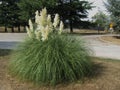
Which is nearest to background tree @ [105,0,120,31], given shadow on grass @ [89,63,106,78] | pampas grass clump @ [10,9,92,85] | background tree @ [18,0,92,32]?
background tree @ [18,0,92,32]

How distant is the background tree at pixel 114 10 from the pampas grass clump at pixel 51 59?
18.2m

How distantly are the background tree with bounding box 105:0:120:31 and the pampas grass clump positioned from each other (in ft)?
59.6

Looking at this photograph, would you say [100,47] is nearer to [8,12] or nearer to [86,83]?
[86,83]

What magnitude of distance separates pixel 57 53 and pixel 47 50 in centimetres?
26

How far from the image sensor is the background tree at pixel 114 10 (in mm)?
25702

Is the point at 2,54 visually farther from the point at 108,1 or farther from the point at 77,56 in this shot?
the point at 108,1

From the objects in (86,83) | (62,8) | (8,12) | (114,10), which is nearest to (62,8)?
(62,8)

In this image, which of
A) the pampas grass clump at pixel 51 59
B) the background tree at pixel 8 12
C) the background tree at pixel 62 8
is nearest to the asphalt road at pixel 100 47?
the pampas grass clump at pixel 51 59

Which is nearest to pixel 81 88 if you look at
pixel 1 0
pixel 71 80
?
pixel 71 80

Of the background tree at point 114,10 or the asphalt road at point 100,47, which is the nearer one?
the asphalt road at point 100,47

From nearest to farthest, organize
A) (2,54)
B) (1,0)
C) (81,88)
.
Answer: (81,88), (2,54), (1,0)

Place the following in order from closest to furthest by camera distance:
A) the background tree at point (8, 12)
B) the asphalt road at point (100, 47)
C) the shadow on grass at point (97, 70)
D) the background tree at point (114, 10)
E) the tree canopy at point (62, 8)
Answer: the shadow on grass at point (97, 70)
the asphalt road at point (100, 47)
the background tree at point (114, 10)
the tree canopy at point (62, 8)
the background tree at point (8, 12)

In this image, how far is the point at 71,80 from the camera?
303 inches

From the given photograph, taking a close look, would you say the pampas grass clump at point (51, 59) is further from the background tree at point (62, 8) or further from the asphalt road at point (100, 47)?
the background tree at point (62, 8)
